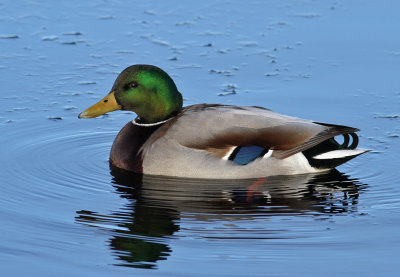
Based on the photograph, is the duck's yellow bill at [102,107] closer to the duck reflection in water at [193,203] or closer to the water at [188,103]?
the water at [188,103]

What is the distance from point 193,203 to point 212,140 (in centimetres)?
81

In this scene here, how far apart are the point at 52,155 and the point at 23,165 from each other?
1.39ft

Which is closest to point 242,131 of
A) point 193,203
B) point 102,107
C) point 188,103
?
point 193,203

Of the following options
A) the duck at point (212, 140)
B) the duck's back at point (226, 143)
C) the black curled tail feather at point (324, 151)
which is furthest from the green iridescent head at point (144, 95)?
the black curled tail feather at point (324, 151)

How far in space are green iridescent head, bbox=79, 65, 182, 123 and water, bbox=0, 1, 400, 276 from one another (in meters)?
0.62

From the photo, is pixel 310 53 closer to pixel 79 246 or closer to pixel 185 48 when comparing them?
pixel 185 48

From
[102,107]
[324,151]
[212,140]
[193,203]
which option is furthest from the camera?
[102,107]

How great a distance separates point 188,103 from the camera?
1018cm

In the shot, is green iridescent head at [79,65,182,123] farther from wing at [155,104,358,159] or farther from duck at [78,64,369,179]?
wing at [155,104,358,159]

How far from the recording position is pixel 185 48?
1162 centimetres

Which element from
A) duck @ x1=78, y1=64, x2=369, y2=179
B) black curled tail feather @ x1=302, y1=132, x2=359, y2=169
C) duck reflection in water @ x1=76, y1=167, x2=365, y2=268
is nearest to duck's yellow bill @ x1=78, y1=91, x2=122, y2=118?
duck @ x1=78, y1=64, x2=369, y2=179

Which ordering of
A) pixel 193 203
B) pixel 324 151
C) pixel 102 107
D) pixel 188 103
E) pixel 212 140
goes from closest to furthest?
pixel 193 203 < pixel 212 140 < pixel 324 151 < pixel 102 107 < pixel 188 103

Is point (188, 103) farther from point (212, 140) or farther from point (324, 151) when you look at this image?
point (324, 151)

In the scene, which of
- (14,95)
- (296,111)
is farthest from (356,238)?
(14,95)
